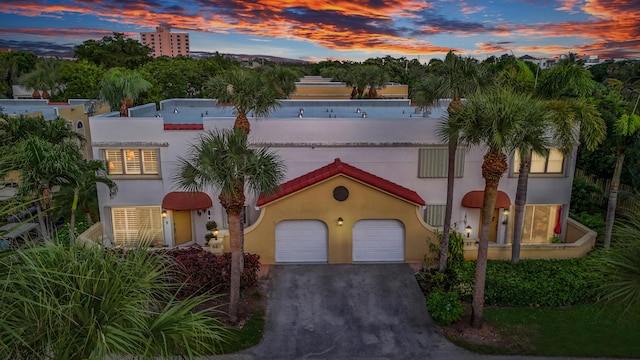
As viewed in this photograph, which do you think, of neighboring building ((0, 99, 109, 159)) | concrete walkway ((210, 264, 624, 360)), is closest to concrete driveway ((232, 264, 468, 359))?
concrete walkway ((210, 264, 624, 360))

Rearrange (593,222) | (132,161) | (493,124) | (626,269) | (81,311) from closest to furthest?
(81,311), (626,269), (493,124), (132,161), (593,222)

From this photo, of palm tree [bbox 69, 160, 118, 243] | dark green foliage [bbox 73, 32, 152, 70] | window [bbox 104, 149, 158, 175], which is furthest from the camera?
dark green foliage [bbox 73, 32, 152, 70]

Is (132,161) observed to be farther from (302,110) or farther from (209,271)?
(302,110)

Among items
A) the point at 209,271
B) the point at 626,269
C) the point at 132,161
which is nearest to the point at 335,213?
the point at 209,271

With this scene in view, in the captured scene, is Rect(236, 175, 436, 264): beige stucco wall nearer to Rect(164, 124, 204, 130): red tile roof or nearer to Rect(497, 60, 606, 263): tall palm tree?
Rect(497, 60, 606, 263): tall palm tree

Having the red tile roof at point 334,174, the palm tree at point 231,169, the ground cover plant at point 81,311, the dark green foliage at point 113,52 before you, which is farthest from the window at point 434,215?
the dark green foliage at point 113,52

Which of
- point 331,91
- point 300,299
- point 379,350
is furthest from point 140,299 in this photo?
point 331,91
